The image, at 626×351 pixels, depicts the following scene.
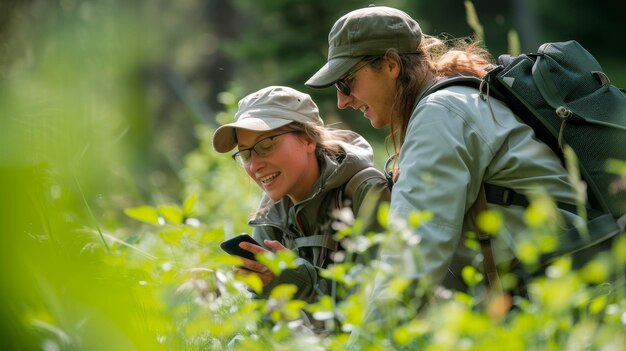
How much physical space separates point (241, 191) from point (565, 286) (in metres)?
4.51

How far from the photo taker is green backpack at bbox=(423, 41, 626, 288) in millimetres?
2721

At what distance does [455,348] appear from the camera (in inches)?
60.6

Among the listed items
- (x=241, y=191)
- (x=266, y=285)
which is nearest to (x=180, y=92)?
(x=241, y=191)

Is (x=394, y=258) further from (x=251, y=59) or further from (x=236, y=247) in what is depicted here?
(x=251, y=59)

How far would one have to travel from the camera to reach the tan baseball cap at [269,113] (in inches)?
146

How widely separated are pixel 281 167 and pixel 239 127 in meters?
0.24

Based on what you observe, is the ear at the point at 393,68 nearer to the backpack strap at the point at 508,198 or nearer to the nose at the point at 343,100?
the nose at the point at 343,100

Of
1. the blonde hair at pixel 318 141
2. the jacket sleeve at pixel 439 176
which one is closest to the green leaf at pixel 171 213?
the jacket sleeve at pixel 439 176

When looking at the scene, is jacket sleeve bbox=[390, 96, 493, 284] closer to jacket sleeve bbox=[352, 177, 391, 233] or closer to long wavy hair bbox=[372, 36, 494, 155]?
long wavy hair bbox=[372, 36, 494, 155]

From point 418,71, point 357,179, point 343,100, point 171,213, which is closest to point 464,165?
point 418,71

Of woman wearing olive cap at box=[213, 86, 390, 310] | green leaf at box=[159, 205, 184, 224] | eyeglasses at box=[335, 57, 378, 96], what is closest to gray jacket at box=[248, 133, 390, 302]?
woman wearing olive cap at box=[213, 86, 390, 310]

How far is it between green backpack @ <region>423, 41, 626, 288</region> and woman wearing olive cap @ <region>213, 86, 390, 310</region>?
0.73 metres

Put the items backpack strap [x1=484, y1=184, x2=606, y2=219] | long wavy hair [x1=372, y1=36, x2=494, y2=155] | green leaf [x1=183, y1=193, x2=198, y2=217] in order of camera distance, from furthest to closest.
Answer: long wavy hair [x1=372, y1=36, x2=494, y2=155] → backpack strap [x1=484, y1=184, x2=606, y2=219] → green leaf [x1=183, y1=193, x2=198, y2=217]

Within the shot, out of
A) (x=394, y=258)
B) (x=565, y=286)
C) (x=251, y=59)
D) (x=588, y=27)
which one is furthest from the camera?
(x=588, y=27)
